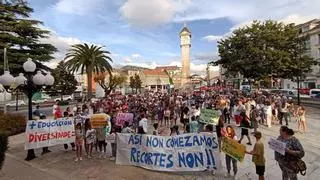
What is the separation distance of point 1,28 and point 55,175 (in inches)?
979

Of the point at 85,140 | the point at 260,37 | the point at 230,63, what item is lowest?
the point at 85,140

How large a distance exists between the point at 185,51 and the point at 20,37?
12548 centimetres

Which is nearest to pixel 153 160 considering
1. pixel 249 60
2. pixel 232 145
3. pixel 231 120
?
pixel 232 145

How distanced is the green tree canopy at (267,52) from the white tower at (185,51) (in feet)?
360

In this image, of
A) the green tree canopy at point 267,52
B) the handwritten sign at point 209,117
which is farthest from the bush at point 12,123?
the green tree canopy at point 267,52

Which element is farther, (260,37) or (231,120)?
(260,37)

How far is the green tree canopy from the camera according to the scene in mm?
40719

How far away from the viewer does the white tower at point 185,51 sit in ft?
506

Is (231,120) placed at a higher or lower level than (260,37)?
lower

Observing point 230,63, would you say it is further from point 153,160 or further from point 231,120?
point 153,160

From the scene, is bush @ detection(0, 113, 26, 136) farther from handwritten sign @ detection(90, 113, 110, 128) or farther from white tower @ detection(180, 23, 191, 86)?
white tower @ detection(180, 23, 191, 86)

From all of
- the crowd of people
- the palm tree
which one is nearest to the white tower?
the palm tree

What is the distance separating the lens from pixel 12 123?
23.2 meters

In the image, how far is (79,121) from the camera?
16.0 meters
